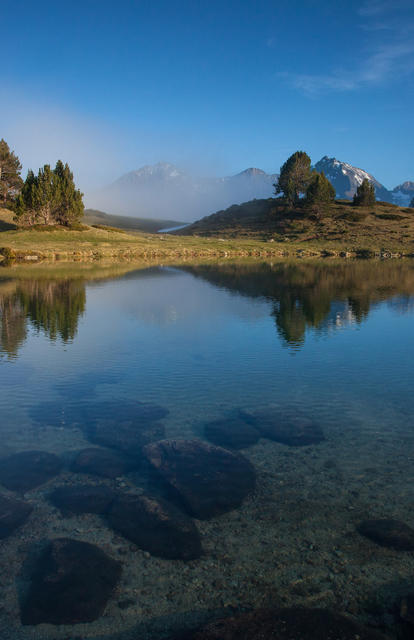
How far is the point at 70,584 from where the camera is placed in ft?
19.4

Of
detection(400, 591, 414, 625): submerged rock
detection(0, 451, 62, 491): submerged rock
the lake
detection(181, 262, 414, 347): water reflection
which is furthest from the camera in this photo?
detection(181, 262, 414, 347): water reflection

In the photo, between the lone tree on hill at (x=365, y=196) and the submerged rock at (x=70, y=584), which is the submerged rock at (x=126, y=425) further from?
the lone tree on hill at (x=365, y=196)

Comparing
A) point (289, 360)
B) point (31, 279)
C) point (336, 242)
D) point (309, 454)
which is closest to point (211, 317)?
point (289, 360)

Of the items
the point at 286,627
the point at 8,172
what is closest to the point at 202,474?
the point at 286,627

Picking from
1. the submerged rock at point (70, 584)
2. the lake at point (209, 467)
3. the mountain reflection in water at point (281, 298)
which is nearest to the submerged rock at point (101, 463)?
the lake at point (209, 467)

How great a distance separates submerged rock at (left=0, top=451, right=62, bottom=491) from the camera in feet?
28.2

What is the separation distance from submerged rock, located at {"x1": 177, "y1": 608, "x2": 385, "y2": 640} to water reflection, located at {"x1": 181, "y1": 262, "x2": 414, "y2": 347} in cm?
1548

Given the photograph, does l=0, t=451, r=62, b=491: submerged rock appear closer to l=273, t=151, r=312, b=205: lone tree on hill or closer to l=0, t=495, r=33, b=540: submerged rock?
l=0, t=495, r=33, b=540: submerged rock

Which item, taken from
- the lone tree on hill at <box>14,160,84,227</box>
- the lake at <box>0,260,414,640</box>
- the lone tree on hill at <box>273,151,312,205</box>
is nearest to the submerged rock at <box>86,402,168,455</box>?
the lake at <box>0,260,414,640</box>

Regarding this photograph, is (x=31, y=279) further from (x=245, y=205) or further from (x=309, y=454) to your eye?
(x=245, y=205)

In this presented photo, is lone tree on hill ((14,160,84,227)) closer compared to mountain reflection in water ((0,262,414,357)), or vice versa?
mountain reflection in water ((0,262,414,357))

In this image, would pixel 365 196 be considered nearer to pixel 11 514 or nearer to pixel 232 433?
pixel 232 433

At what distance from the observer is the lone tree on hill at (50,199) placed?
283 feet

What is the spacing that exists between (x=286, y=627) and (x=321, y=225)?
116 meters
